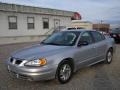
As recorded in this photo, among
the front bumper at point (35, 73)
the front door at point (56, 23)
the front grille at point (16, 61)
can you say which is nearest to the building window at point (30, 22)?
the front door at point (56, 23)

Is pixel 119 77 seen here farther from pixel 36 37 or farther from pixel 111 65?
pixel 36 37

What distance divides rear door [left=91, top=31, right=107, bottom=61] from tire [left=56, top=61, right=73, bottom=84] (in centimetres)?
168

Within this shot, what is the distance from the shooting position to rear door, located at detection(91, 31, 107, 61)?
728cm

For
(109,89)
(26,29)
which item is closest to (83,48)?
(109,89)

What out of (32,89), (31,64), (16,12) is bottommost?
(32,89)

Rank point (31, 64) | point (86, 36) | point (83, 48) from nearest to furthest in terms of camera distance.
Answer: point (31, 64)
point (83, 48)
point (86, 36)

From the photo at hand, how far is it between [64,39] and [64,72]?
4.38 ft

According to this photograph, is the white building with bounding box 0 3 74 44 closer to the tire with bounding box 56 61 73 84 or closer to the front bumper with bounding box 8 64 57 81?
the tire with bounding box 56 61 73 84

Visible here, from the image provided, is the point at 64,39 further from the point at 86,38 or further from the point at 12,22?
the point at 12,22

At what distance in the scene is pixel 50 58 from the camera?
5316 mm

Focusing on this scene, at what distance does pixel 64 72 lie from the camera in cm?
576

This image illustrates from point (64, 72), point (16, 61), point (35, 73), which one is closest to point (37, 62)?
point (35, 73)

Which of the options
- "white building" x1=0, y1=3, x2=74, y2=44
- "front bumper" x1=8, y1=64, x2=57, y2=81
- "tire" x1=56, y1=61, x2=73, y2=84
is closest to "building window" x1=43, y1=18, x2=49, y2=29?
"white building" x1=0, y1=3, x2=74, y2=44

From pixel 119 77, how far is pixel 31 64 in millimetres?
2818
